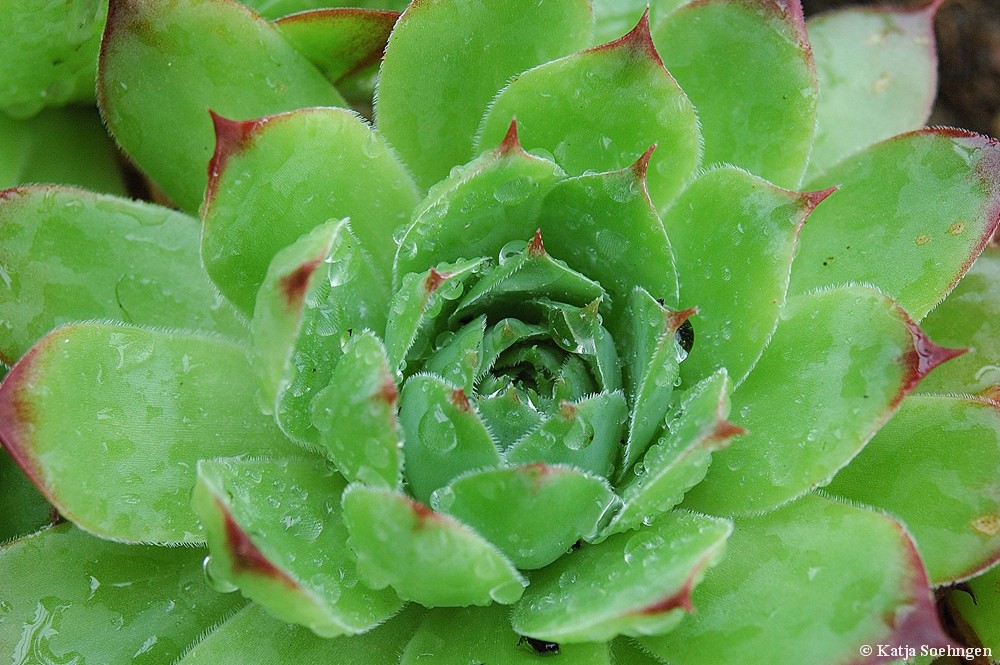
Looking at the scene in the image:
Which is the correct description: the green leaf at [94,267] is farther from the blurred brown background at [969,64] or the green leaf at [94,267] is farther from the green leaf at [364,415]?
the blurred brown background at [969,64]

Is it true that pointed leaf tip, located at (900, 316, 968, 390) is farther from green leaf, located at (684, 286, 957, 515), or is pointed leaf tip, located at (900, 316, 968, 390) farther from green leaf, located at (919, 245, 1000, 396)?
green leaf, located at (919, 245, 1000, 396)

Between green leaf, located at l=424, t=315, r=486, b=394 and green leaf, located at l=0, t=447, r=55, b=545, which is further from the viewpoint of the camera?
green leaf, located at l=0, t=447, r=55, b=545

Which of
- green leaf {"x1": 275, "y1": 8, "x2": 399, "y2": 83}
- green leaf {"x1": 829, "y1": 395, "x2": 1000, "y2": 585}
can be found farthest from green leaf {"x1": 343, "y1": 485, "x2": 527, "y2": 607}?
green leaf {"x1": 275, "y1": 8, "x2": 399, "y2": 83}

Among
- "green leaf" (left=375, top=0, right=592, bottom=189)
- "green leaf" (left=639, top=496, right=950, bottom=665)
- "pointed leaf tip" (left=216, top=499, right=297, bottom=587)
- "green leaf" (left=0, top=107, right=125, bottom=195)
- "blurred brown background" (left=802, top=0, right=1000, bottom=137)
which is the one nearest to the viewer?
"pointed leaf tip" (left=216, top=499, right=297, bottom=587)

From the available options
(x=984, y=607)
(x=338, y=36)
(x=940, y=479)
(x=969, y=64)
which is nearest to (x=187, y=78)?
(x=338, y=36)

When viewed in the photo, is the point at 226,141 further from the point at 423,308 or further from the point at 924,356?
the point at 924,356

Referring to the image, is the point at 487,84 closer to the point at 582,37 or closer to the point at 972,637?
the point at 582,37
